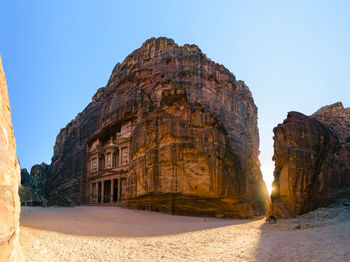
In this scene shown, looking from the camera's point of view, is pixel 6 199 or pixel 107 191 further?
pixel 107 191

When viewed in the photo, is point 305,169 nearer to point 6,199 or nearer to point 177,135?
point 177,135

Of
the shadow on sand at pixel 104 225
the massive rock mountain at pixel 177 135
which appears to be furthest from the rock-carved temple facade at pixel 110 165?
the shadow on sand at pixel 104 225

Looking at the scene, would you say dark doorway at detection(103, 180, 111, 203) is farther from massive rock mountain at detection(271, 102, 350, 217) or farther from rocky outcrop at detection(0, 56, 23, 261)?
rocky outcrop at detection(0, 56, 23, 261)

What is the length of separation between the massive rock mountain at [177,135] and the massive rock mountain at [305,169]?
461 centimetres

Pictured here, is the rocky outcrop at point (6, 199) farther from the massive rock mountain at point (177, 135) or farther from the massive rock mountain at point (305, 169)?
the massive rock mountain at point (177, 135)

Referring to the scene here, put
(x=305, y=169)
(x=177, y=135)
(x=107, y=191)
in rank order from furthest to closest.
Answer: (x=107, y=191) < (x=177, y=135) < (x=305, y=169)

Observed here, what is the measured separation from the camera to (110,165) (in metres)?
35.7

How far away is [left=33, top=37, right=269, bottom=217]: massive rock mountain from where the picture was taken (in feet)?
64.8

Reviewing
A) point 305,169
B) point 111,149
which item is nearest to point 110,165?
point 111,149

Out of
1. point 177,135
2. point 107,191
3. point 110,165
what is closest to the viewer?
point 177,135

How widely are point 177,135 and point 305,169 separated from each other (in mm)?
10178

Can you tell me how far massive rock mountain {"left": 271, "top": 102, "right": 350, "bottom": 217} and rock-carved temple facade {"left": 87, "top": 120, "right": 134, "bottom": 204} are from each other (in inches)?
829

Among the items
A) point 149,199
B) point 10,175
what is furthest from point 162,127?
point 10,175

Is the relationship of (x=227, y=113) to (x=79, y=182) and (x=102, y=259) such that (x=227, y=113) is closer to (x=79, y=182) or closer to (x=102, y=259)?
(x=79, y=182)
